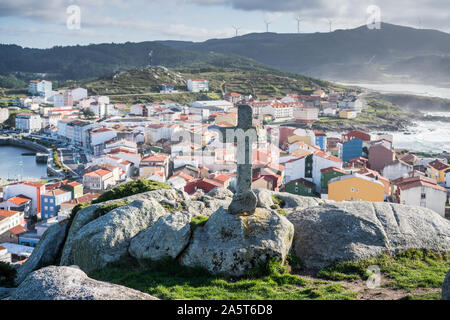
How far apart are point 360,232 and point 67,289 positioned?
7244 millimetres

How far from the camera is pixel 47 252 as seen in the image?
14.0 metres

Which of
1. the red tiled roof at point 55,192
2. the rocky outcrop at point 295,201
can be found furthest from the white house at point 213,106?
the rocky outcrop at point 295,201

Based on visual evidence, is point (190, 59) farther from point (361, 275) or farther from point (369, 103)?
point (361, 275)

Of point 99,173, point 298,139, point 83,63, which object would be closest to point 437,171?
point 298,139

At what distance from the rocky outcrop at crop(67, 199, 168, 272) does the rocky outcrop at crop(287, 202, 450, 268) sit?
13.8 ft

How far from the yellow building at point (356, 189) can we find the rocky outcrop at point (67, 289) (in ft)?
71.0

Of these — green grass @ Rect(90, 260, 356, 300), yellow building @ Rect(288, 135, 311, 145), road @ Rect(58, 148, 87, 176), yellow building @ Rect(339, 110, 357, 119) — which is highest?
yellow building @ Rect(339, 110, 357, 119)

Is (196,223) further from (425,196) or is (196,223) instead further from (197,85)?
(197,85)

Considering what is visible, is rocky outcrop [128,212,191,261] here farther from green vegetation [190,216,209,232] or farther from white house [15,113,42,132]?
white house [15,113,42,132]

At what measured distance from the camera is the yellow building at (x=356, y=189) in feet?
85.5

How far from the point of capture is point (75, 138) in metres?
64.3

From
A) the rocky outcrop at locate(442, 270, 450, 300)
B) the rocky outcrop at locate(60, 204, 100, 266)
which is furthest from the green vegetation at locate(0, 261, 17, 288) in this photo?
the rocky outcrop at locate(442, 270, 450, 300)

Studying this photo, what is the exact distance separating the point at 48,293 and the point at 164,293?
2463mm

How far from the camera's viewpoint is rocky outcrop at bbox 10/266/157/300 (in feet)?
21.0
